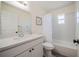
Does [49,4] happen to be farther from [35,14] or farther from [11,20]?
[11,20]

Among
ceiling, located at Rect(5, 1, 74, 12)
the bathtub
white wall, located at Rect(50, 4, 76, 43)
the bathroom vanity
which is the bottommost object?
the bathtub

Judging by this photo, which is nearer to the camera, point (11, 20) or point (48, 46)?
point (11, 20)

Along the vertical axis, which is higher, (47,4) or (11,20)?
(47,4)

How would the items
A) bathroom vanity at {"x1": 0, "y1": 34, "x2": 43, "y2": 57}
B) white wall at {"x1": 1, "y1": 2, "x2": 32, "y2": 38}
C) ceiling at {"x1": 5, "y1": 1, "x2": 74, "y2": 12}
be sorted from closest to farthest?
bathroom vanity at {"x1": 0, "y1": 34, "x2": 43, "y2": 57} < white wall at {"x1": 1, "y1": 2, "x2": 32, "y2": 38} < ceiling at {"x1": 5, "y1": 1, "x2": 74, "y2": 12}

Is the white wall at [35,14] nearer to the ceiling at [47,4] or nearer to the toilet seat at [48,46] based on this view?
the ceiling at [47,4]

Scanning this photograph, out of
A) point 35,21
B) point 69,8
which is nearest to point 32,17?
point 35,21

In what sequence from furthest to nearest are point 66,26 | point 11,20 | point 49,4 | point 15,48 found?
1. point 66,26
2. point 49,4
3. point 11,20
4. point 15,48

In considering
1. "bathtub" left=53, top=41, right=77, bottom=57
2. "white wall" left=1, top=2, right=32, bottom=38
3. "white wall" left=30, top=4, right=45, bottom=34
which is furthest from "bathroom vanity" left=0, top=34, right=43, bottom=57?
"bathtub" left=53, top=41, right=77, bottom=57

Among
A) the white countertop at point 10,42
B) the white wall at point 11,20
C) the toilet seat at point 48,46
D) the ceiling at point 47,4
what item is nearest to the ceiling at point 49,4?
the ceiling at point 47,4

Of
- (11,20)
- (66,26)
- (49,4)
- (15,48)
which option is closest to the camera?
(15,48)

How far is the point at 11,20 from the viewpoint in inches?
46.8

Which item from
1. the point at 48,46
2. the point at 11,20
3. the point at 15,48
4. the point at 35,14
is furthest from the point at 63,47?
the point at 11,20

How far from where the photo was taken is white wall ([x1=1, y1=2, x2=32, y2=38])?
3.55 ft

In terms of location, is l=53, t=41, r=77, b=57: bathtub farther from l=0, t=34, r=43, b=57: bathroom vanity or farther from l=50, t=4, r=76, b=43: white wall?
l=0, t=34, r=43, b=57: bathroom vanity
